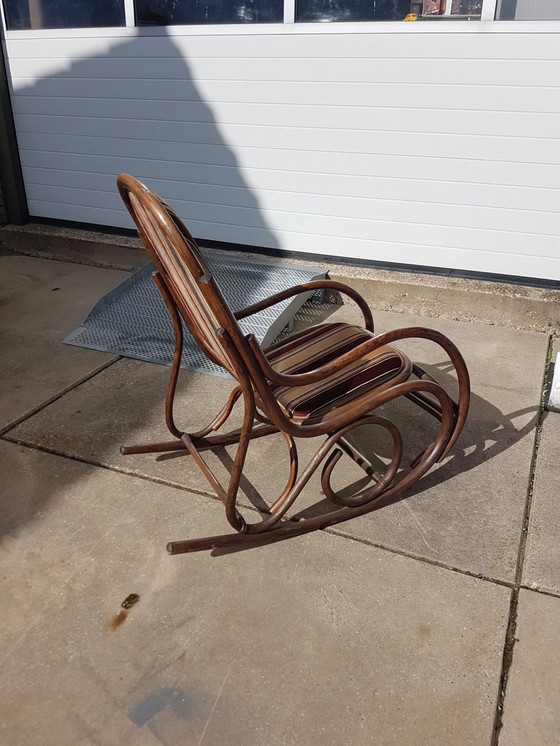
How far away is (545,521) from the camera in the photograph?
2430 mm

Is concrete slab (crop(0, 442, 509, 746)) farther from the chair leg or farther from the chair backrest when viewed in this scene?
the chair backrest

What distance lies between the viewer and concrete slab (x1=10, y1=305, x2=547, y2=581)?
92.1 inches

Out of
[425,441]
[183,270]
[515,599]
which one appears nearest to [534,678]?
[515,599]

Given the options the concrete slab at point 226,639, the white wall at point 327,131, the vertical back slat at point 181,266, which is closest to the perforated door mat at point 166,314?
the white wall at point 327,131

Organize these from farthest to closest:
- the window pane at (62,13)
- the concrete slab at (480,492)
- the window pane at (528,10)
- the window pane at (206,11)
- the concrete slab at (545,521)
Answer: the window pane at (62,13), the window pane at (206,11), the window pane at (528,10), the concrete slab at (480,492), the concrete slab at (545,521)

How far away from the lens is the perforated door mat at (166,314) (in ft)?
12.3

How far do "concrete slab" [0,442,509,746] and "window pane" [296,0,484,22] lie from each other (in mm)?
3164

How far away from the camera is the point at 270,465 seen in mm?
2744

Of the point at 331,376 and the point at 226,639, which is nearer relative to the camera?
the point at 226,639

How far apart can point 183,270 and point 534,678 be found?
1.55 m

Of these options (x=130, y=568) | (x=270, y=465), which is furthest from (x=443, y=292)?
(x=130, y=568)

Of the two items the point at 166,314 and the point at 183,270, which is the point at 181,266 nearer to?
the point at 183,270

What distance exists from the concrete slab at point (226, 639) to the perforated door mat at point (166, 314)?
56.5 inches

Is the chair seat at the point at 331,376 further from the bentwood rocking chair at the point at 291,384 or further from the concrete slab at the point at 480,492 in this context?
the concrete slab at the point at 480,492
